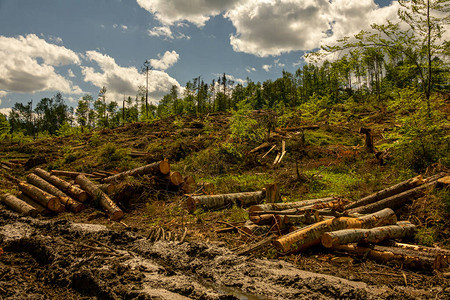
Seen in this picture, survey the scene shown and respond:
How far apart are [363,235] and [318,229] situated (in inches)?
33.2

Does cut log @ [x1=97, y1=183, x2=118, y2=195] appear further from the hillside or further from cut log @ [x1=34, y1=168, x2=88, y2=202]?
cut log @ [x1=34, y1=168, x2=88, y2=202]

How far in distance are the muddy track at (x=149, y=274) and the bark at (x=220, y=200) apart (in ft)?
7.32

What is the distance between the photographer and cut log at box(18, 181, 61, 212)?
27.3 ft

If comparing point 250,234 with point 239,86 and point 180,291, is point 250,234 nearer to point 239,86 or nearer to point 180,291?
point 180,291

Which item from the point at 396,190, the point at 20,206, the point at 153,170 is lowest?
the point at 20,206

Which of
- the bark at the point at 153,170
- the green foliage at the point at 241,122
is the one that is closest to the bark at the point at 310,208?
the bark at the point at 153,170

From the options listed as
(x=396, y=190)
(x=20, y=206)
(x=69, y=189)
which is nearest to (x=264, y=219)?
(x=396, y=190)

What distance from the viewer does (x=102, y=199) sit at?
28.0 ft

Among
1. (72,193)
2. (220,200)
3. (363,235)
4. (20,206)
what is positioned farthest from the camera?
(72,193)

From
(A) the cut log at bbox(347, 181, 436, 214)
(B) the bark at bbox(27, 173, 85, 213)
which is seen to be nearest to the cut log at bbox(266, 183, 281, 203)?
(A) the cut log at bbox(347, 181, 436, 214)

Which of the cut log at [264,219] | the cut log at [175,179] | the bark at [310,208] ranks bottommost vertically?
the cut log at [264,219]

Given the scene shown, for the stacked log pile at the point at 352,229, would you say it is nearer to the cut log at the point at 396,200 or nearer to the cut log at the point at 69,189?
the cut log at the point at 396,200

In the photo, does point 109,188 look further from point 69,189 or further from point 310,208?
point 310,208

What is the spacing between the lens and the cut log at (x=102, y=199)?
25.7 feet
